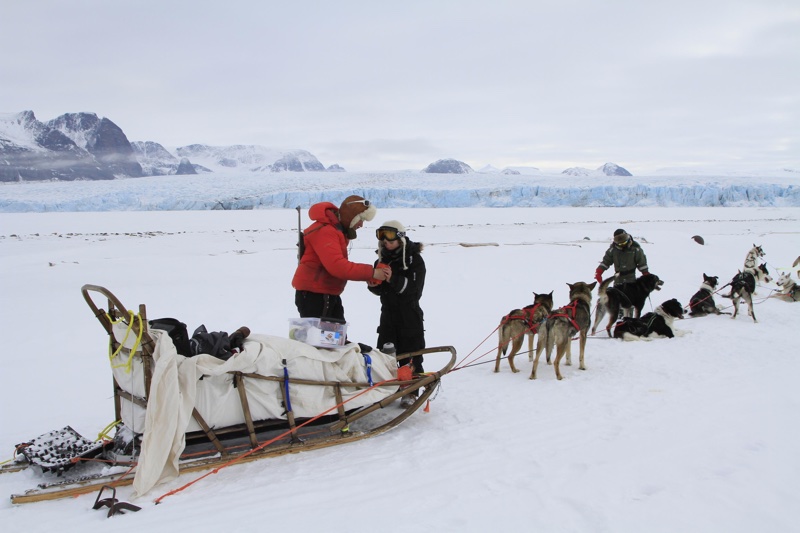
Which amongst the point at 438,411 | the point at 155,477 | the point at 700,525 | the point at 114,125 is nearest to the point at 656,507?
the point at 700,525

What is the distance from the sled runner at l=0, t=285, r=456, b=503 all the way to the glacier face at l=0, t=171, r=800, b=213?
31.7 metres

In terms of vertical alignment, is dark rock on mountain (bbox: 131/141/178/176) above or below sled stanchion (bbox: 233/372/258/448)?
above

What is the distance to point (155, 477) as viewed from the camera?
8.62 ft

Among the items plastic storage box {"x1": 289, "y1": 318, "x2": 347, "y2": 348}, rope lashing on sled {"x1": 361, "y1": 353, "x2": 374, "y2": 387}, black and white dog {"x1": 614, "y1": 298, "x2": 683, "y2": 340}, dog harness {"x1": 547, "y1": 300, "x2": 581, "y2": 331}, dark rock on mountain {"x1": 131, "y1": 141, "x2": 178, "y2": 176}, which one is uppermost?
dark rock on mountain {"x1": 131, "y1": 141, "x2": 178, "y2": 176}

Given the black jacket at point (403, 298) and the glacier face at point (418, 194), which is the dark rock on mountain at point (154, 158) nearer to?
the glacier face at point (418, 194)

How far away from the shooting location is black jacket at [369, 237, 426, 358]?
3.86 metres

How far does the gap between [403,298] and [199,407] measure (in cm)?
166

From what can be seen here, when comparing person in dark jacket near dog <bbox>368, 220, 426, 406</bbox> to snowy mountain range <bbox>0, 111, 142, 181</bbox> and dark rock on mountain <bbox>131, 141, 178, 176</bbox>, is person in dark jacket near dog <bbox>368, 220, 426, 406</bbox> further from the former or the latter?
dark rock on mountain <bbox>131, 141, 178, 176</bbox>

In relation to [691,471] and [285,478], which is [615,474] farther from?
[285,478]

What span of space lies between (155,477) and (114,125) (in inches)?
5724

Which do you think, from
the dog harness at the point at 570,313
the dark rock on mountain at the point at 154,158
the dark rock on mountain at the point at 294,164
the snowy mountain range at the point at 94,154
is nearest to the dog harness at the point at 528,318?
the dog harness at the point at 570,313

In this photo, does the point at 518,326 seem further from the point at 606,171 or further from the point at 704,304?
the point at 606,171

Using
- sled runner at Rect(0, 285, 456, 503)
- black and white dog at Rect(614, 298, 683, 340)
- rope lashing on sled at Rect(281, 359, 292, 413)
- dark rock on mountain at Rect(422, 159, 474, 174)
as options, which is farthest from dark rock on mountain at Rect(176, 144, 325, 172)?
rope lashing on sled at Rect(281, 359, 292, 413)

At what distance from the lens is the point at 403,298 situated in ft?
13.0
